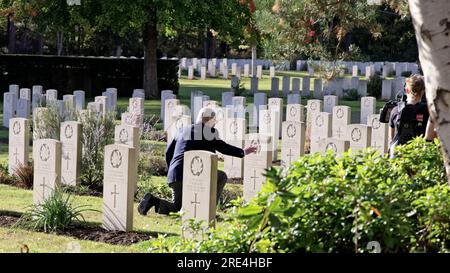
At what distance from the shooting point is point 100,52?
54844mm

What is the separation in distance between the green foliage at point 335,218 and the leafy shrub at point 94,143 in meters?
7.99

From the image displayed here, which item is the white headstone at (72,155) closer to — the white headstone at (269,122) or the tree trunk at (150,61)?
the white headstone at (269,122)

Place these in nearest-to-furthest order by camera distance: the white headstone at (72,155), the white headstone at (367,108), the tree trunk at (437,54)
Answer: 1. the tree trunk at (437,54)
2. the white headstone at (72,155)
3. the white headstone at (367,108)

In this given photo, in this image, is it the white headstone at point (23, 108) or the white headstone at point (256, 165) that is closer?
the white headstone at point (256, 165)

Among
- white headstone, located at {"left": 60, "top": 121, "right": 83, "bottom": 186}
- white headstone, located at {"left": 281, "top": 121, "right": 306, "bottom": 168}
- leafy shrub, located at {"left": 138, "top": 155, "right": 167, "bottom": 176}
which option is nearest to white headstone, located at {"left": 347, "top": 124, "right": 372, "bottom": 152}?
white headstone, located at {"left": 281, "top": 121, "right": 306, "bottom": 168}

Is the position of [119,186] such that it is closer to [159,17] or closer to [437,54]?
[437,54]

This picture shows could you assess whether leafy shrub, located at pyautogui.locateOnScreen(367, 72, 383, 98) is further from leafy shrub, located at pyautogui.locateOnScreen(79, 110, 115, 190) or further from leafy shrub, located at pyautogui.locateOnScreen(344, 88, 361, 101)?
leafy shrub, located at pyautogui.locateOnScreen(79, 110, 115, 190)

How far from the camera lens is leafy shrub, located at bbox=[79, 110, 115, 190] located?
1383cm

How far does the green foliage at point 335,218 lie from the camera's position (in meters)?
5.46

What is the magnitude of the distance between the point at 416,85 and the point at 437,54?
4.80 m

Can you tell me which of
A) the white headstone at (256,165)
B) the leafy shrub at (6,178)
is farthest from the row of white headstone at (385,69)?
the white headstone at (256,165)

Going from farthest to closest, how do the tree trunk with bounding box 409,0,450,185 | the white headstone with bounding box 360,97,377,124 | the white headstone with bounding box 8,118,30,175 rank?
the white headstone with bounding box 360,97,377,124
the white headstone with bounding box 8,118,30,175
the tree trunk with bounding box 409,0,450,185

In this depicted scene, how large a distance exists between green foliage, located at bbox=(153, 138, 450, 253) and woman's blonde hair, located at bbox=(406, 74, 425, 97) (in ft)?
14.6
